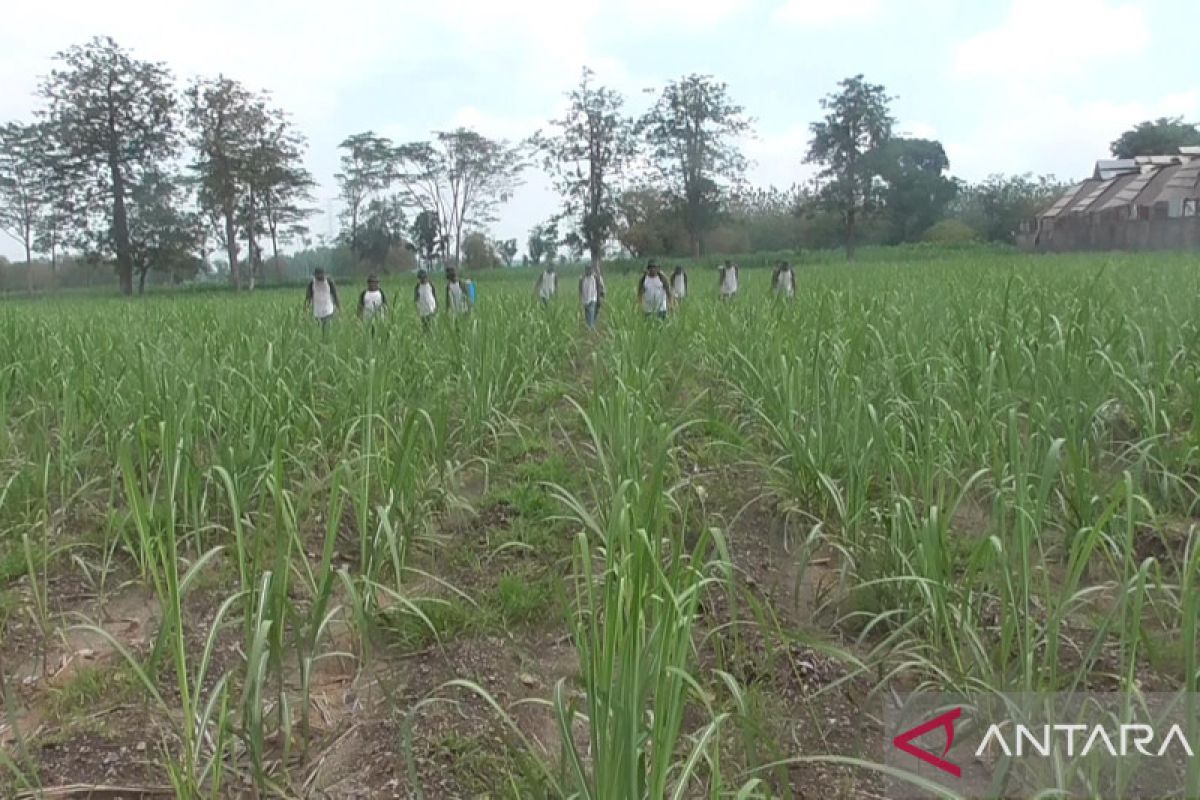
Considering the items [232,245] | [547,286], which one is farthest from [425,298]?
[232,245]

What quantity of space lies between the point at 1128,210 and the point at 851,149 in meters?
11.2

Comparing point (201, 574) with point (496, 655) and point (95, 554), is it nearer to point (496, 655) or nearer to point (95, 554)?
point (95, 554)

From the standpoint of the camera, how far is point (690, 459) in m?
3.54

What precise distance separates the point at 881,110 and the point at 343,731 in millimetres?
35890

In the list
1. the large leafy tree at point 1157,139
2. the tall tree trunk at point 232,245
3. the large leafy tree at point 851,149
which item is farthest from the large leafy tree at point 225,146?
the large leafy tree at point 1157,139

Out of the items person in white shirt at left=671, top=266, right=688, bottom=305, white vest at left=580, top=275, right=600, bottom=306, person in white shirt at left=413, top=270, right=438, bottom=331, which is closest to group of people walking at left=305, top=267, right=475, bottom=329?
person in white shirt at left=413, top=270, right=438, bottom=331

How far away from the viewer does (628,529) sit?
1664 millimetres

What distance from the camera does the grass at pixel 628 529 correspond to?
63.2 inches

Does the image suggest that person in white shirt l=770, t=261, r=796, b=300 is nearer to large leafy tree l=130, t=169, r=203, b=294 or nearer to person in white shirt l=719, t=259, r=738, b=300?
person in white shirt l=719, t=259, r=738, b=300

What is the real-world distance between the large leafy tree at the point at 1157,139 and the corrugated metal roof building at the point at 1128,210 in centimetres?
251

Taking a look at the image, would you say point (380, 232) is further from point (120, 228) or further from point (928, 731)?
point (928, 731)

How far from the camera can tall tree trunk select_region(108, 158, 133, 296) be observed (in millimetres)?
29266

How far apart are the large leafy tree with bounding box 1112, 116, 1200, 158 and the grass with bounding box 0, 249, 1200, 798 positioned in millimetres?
46646

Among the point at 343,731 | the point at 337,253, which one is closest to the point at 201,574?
the point at 343,731
